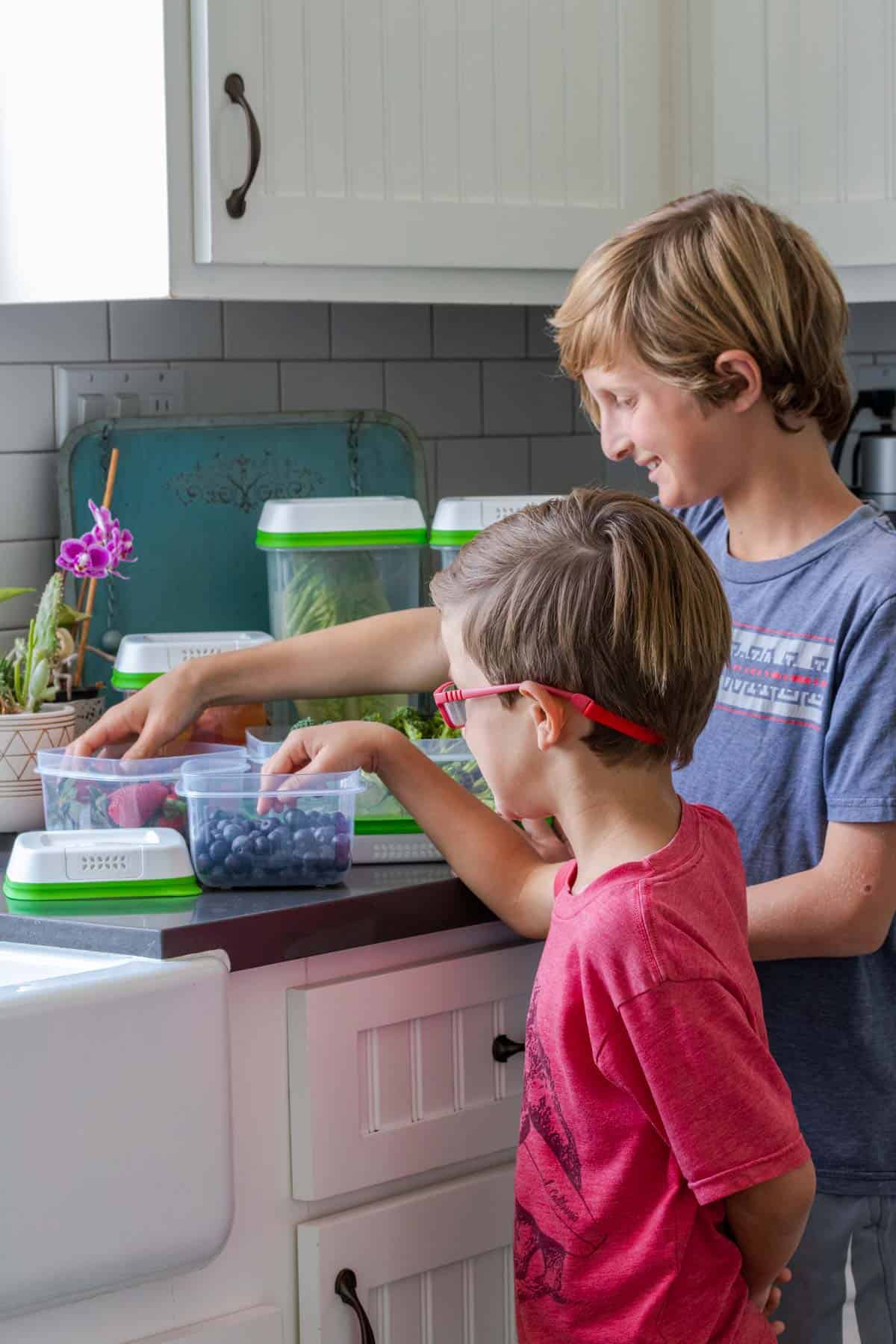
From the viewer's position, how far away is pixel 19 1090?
118 cm

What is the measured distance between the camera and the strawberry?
4.76ft

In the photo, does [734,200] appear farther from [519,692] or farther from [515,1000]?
[515,1000]

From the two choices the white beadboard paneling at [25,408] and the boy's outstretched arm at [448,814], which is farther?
the white beadboard paneling at [25,408]

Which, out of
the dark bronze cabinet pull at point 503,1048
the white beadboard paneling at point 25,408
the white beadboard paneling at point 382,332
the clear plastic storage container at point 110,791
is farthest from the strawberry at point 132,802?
the white beadboard paneling at point 382,332

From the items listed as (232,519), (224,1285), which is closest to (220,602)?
(232,519)

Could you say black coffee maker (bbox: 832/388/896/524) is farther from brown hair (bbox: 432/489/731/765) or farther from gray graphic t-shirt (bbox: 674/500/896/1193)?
brown hair (bbox: 432/489/731/765)

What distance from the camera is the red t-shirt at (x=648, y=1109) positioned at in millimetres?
1078

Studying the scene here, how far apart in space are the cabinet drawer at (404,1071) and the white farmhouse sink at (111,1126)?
81mm

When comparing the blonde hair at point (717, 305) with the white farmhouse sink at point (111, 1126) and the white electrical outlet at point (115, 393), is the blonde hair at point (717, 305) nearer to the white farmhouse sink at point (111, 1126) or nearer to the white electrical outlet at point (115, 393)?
the white farmhouse sink at point (111, 1126)

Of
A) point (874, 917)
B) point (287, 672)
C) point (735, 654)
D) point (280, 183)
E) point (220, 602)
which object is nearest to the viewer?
point (874, 917)

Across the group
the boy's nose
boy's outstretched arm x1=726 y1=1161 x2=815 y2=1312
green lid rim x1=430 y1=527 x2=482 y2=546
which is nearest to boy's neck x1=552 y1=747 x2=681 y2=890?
boy's outstretched arm x1=726 y1=1161 x2=815 y2=1312

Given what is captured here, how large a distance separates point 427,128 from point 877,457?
876mm

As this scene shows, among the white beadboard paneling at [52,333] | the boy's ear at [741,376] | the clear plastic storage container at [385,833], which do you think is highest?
the white beadboard paneling at [52,333]

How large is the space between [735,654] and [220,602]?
86 centimetres
